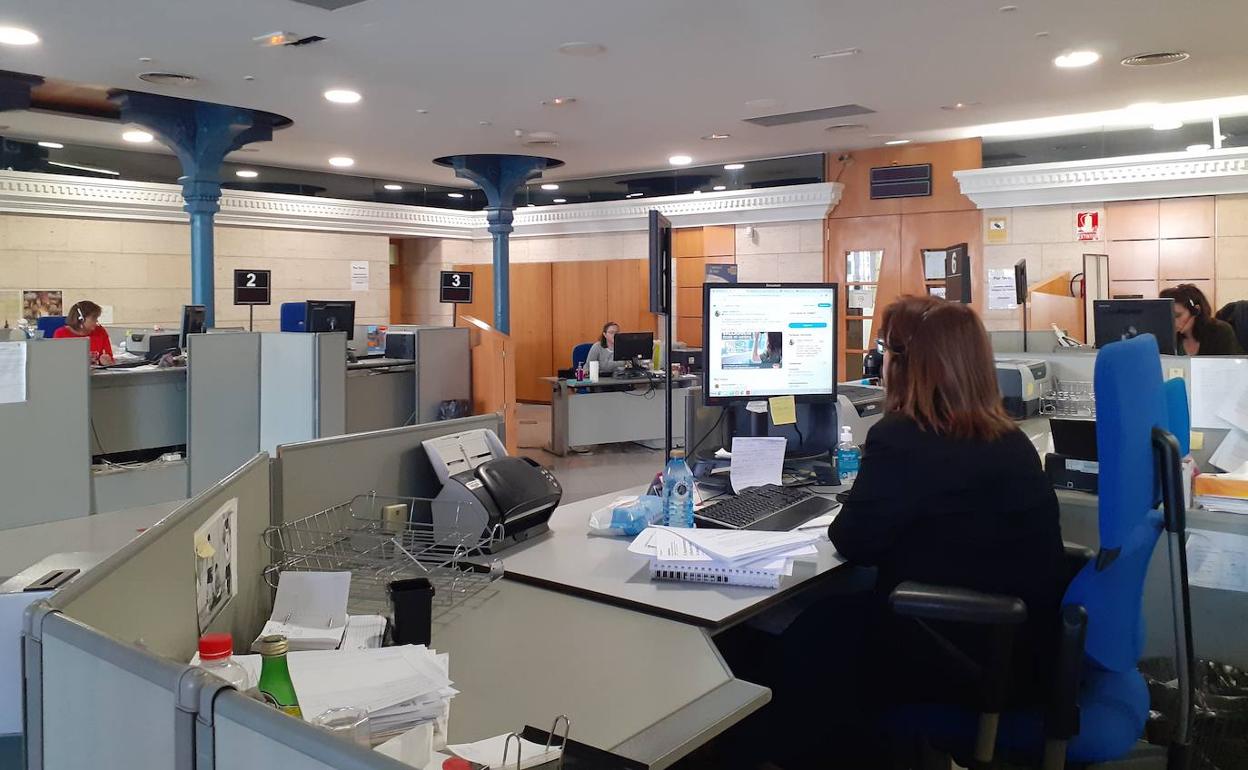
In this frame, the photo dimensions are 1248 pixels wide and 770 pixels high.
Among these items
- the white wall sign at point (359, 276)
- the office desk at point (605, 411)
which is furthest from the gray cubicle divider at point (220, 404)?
the white wall sign at point (359, 276)

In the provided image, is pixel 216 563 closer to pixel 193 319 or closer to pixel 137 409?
pixel 137 409

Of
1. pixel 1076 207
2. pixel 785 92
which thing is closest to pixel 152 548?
pixel 785 92

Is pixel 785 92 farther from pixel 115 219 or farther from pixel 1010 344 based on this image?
pixel 115 219

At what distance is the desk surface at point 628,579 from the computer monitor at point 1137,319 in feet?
8.39

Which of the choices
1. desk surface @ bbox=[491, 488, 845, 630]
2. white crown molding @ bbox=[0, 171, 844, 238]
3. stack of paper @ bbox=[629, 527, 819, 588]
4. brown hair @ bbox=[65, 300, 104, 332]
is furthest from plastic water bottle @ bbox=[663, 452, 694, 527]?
white crown molding @ bbox=[0, 171, 844, 238]

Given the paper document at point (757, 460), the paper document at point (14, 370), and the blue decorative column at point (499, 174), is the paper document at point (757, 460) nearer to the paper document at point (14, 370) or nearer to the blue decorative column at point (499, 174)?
the paper document at point (14, 370)

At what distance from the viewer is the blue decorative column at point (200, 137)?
25.3 feet

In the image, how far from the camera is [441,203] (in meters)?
13.3

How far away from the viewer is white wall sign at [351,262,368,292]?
12273mm

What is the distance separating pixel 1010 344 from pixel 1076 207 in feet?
15.2

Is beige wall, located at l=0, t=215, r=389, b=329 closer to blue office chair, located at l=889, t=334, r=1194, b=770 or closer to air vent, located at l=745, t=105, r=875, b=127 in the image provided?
air vent, located at l=745, t=105, r=875, b=127

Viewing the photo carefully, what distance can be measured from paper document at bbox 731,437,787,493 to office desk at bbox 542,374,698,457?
5.55 m

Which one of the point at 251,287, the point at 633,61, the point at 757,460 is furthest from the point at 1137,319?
the point at 251,287

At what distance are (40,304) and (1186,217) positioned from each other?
1106 centimetres
